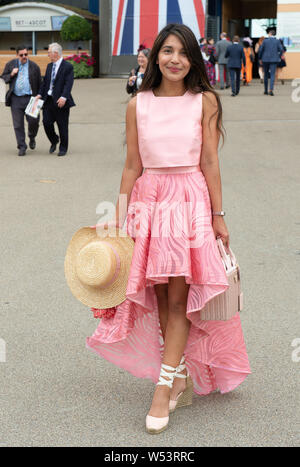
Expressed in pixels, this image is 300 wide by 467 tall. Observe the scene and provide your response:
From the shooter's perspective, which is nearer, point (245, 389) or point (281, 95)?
point (245, 389)

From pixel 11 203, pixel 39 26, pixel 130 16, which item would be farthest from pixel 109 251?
pixel 39 26

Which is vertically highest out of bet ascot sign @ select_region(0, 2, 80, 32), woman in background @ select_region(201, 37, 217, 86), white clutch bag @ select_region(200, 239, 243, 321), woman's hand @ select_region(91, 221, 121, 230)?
woman's hand @ select_region(91, 221, 121, 230)

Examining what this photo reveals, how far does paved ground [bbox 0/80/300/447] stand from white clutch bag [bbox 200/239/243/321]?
497mm

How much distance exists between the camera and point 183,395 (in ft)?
12.1

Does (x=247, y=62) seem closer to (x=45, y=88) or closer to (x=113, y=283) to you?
(x=45, y=88)

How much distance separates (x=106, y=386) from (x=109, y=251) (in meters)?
0.82

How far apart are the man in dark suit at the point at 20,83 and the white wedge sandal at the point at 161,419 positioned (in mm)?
10040

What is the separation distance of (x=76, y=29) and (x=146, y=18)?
3232 mm

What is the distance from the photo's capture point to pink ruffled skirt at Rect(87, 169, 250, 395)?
3377 mm

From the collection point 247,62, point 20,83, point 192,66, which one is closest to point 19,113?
point 20,83

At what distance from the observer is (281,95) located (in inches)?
933

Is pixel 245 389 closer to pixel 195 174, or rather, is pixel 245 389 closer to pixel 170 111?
pixel 195 174

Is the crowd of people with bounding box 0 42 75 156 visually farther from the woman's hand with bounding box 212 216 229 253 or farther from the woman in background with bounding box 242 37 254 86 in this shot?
the woman in background with bounding box 242 37 254 86

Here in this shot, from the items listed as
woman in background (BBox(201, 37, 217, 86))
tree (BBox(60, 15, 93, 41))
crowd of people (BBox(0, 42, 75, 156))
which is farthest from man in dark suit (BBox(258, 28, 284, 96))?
tree (BBox(60, 15, 93, 41))
